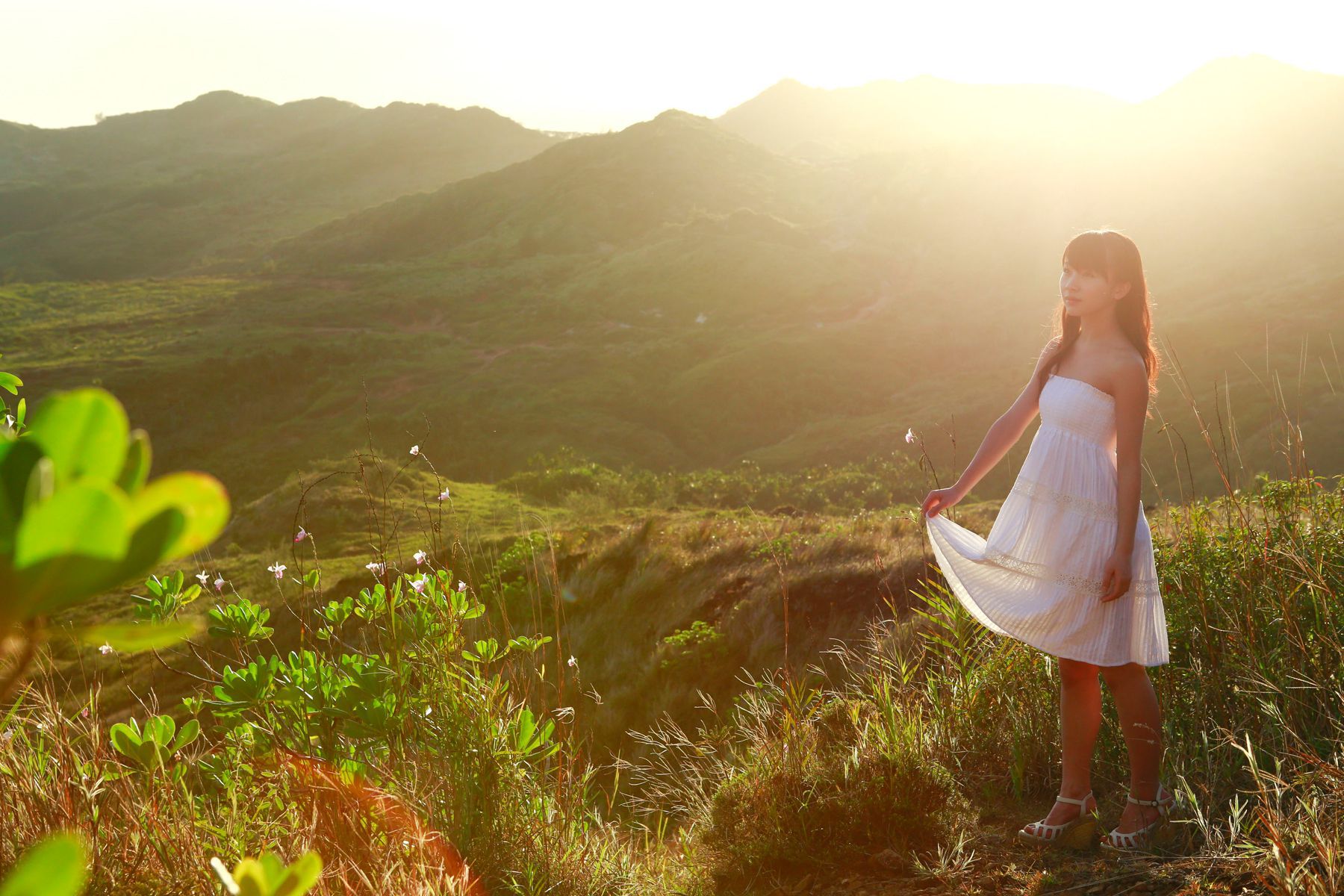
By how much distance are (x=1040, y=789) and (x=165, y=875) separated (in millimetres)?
2705

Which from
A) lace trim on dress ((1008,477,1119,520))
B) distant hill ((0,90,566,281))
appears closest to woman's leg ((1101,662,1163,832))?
lace trim on dress ((1008,477,1119,520))

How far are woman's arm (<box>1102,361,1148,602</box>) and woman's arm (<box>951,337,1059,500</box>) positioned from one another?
1.12 feet

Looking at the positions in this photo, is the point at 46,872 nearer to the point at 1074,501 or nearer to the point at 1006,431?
the point at 1074,501

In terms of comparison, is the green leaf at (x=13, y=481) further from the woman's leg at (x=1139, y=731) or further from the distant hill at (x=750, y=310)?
the distant hill at (x=750, y=310)

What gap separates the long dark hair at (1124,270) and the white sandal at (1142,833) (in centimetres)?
120

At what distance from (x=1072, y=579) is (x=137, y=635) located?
109 inches

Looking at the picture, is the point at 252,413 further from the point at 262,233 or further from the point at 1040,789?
the point at 262,233

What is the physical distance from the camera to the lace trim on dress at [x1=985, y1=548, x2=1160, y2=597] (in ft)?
8.73

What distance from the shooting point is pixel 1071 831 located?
8.83 feet

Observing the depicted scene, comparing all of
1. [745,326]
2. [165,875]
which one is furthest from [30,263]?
[165,875]

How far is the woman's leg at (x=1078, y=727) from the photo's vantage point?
2.71m

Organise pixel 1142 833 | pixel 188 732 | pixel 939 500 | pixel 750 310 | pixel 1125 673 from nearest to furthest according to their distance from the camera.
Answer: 1. pixel 188 732
2. pixel 1142 833
3. pixel 1125 673
4. pixel 939 500
5. pixel 750 310

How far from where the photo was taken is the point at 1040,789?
315cm

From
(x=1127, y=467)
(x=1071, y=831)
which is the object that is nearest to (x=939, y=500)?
(x=1127, y=467)
